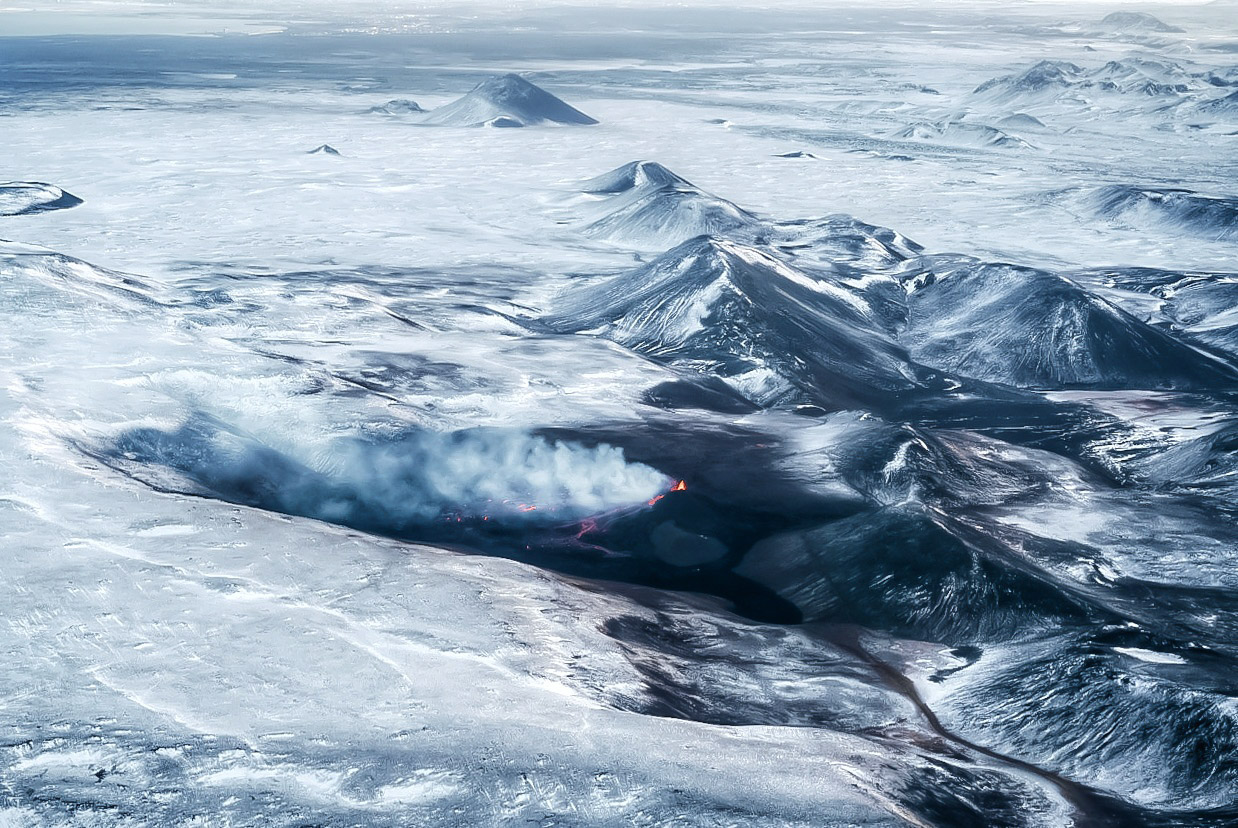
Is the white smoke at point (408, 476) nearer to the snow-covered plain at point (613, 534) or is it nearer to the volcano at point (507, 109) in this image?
the snow-covered plain at point (613, 534)

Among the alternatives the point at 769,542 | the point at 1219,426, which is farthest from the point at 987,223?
the point at 769,542

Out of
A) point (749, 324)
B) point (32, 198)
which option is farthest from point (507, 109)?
point (749, 324)

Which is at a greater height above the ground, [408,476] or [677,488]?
[408,476]

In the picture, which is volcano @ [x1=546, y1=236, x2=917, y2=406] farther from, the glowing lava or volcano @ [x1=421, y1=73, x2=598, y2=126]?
volcano @ [x1=421, y1=73, x2=598, y2=126]

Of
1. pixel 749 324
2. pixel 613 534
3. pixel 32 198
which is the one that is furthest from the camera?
pixel 32 198

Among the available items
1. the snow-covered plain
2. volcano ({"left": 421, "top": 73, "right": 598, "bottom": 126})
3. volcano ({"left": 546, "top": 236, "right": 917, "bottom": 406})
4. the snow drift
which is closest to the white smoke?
the snow-covered plain

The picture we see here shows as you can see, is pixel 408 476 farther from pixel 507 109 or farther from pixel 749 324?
pixel 507 109

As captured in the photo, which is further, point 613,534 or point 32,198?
point 32,198

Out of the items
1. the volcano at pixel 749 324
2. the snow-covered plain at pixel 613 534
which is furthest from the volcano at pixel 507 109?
the volcano at pixel 749 324
